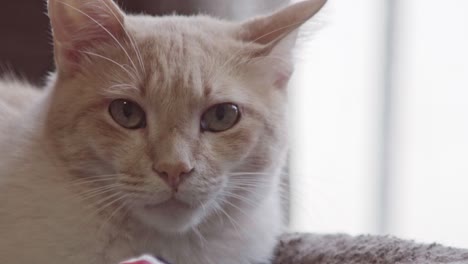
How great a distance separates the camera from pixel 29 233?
1.24 m

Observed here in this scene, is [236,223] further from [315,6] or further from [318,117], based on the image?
[318,117]

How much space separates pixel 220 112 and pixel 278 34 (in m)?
0.20

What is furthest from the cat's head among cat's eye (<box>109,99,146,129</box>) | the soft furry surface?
the soft furry surface

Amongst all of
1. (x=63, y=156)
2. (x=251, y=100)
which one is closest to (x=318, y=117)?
(x=251, y=100)

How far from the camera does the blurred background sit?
2006 mm

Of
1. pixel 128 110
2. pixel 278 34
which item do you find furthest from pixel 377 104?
pixel 128 110

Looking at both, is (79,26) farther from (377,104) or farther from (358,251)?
(377,104)

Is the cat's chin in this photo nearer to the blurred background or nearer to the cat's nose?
the cat's nose

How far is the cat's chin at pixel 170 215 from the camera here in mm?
1142

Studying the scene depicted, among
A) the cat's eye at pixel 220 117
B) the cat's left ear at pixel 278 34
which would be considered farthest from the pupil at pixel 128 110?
the cat's left ear at pixel 278 34

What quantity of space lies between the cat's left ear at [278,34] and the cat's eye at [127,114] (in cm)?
25

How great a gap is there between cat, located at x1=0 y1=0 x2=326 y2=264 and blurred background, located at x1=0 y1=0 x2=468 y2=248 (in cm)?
67

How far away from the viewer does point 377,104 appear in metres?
2.18

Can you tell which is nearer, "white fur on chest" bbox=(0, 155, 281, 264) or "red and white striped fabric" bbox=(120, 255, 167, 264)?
"red and white striped fabric" bbox=(120, 255, 167, 264)
